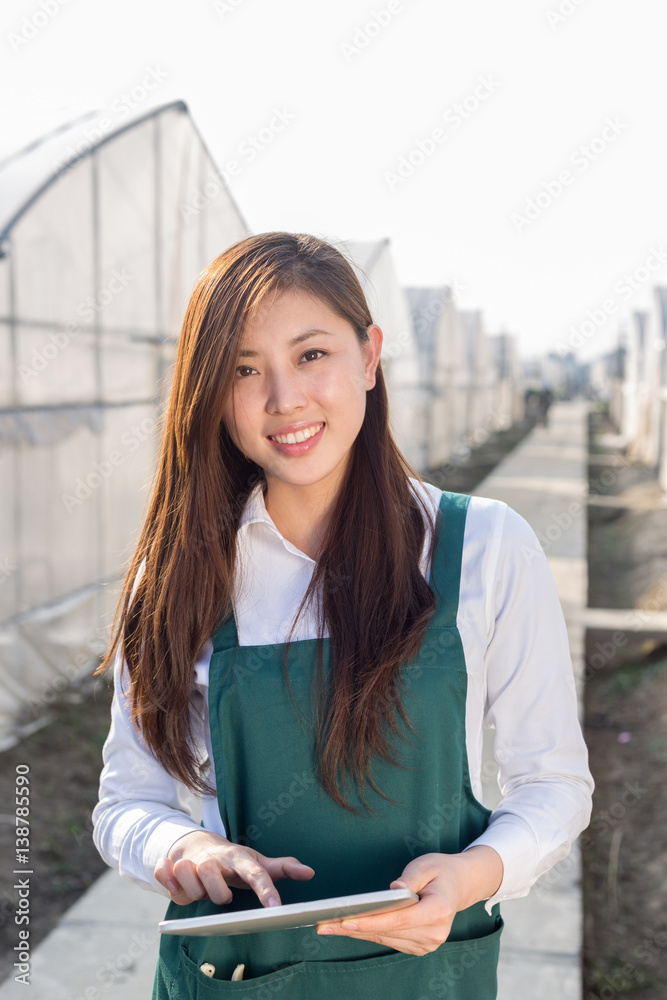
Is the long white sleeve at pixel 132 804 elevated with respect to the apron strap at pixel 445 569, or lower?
lower

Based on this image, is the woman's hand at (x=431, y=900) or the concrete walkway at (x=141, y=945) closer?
the woman's hand at (x=431, y=900)

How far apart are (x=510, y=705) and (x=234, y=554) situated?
0.48 meters

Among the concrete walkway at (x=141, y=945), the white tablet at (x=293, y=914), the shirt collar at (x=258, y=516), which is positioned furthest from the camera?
the concrete walkway at (x=141, y=945)

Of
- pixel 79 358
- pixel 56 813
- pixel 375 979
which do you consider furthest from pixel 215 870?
pixel 79 358

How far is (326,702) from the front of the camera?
1.20m

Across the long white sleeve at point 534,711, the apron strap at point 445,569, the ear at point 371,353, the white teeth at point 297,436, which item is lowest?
the long white sleeve at point 534,711

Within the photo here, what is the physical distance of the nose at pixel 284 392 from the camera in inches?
48.0

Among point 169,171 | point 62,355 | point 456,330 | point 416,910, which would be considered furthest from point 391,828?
point 456,330

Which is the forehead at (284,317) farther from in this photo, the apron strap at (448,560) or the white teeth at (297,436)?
the apron strap at (448,560)

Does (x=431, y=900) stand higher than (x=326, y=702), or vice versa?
(x=326, y=702)

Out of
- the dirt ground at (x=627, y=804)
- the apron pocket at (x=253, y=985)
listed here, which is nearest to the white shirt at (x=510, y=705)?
the apron pocket at (x=253, y=985)

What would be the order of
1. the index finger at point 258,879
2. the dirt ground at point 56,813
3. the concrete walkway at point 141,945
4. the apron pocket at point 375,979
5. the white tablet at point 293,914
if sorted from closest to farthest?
the white tablet at point 293,914
the index finger at point 258,879
the apron pocket at point 375,979
the concrete walkway at point 141,945
the dirt ground at point 56,813

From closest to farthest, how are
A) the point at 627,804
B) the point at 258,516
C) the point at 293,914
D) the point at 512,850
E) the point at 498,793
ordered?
the point at 293,914
the point at 512,850
the point at 258,516
the point at 498,793
the point at 627,804

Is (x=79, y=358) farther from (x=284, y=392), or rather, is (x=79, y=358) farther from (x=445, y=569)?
(x=445, y=569)
